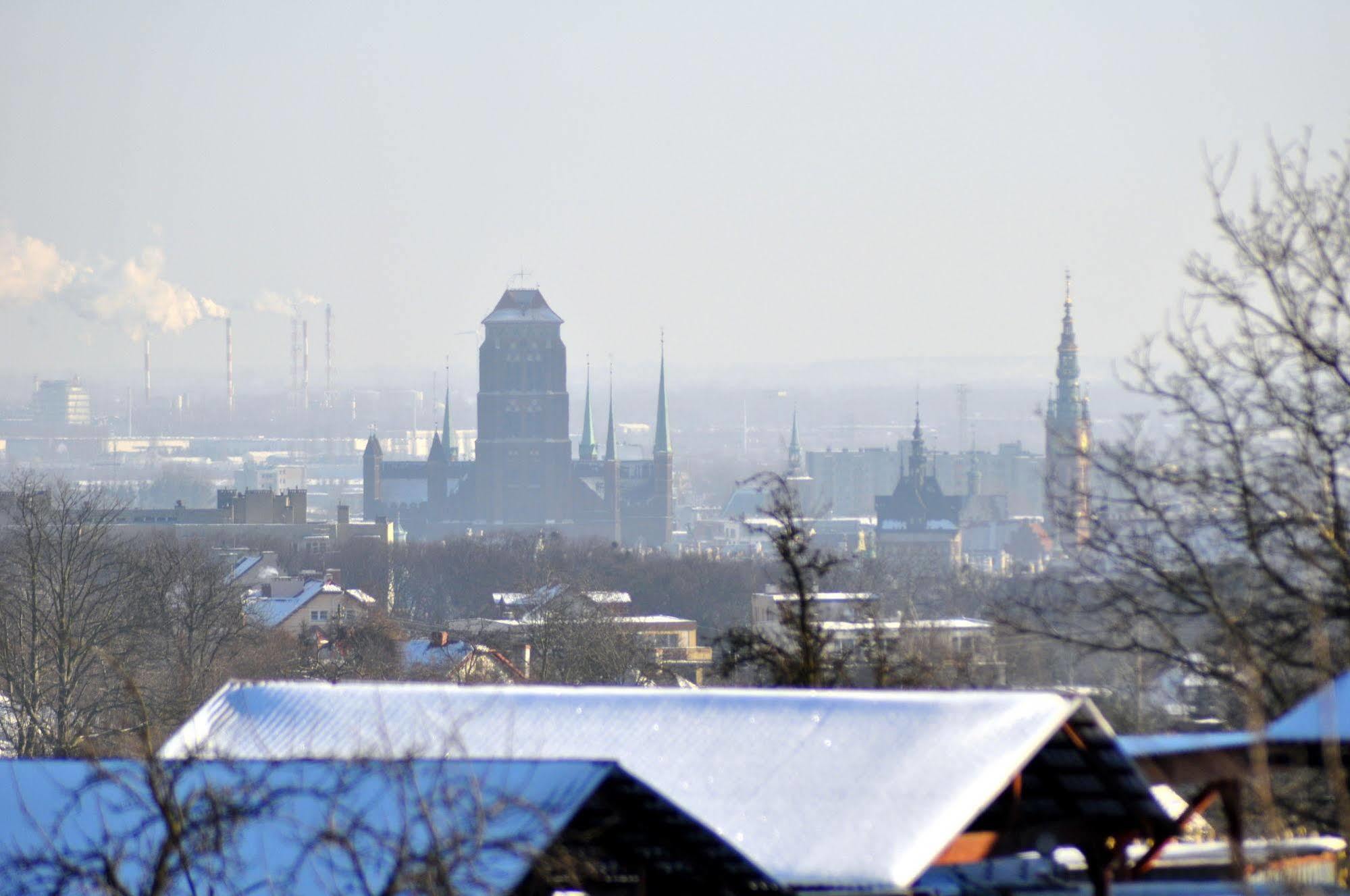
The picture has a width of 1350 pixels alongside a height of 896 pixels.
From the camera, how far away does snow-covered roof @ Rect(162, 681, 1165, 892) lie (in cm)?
703

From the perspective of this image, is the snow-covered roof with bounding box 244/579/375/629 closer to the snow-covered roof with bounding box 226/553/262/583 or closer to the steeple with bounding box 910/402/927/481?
the snow-covered roof with bounding box 226/553/262/583

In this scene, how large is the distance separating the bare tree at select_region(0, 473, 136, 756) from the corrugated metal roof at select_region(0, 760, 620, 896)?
16987 millimetres

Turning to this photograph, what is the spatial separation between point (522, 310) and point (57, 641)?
12246 cm

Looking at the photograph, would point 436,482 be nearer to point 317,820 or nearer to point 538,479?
point 538,479

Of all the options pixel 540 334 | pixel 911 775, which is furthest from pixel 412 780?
pixel 540 334

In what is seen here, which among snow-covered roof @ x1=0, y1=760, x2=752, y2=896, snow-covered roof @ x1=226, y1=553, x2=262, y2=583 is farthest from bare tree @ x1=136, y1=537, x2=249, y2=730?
snow-covered roof @ x1=226, y1=553, x2=262, y2=583

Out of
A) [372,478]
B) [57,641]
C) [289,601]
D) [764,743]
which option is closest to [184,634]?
[57,641]

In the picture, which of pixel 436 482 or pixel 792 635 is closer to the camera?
pixel 792 635

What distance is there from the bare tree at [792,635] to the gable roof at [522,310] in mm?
136243

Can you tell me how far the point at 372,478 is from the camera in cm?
16325

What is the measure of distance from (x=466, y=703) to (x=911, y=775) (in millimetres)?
1862

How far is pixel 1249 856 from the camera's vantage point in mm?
7836

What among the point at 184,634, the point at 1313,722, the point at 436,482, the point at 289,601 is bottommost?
the point at 289,601

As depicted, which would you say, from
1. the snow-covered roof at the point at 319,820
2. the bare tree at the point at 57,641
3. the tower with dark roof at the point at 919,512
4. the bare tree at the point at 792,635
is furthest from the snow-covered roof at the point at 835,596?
the tower with dark roof at the point at 919,512
